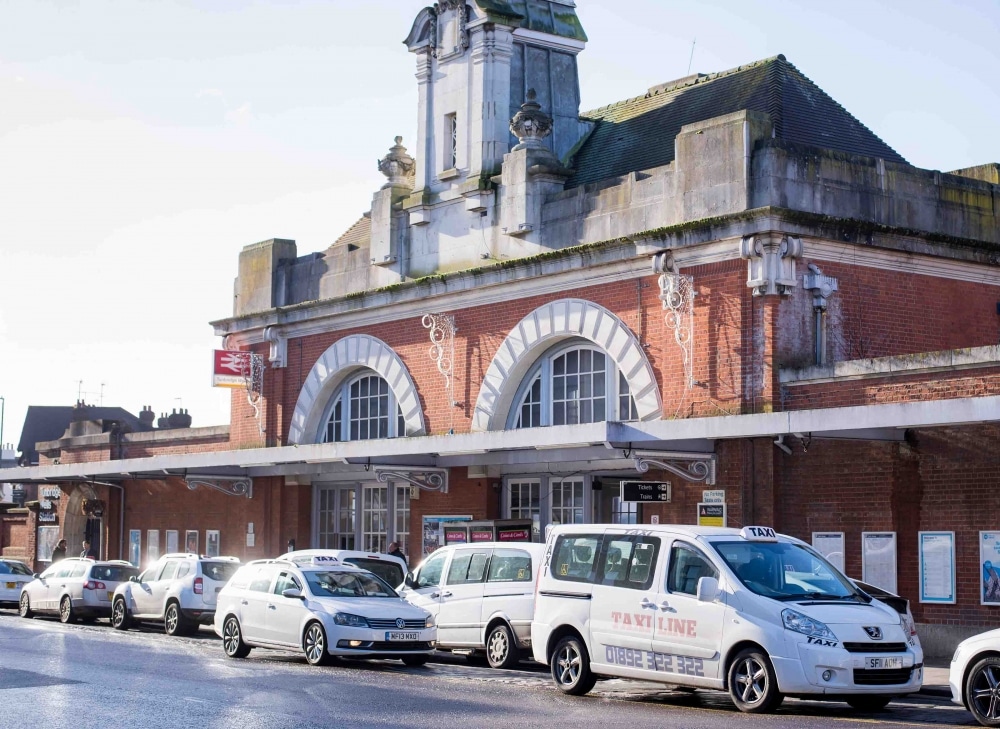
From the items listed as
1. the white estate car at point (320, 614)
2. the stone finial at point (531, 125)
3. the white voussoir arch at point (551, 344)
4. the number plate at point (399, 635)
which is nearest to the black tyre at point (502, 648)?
the white estate car at point (320, 614)

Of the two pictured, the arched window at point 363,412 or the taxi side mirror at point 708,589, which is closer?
the taxi side mirror at point 708,589

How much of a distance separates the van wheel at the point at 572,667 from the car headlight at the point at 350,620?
134 inches

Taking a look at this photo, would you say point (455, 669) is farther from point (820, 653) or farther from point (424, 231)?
point (424, 231)

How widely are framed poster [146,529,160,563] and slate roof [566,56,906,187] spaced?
49.9ft

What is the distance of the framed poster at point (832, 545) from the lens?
21.4m

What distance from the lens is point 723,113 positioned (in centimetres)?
2670

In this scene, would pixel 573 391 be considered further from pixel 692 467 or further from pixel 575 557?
pixel 575 557

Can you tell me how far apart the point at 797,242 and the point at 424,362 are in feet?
29.5

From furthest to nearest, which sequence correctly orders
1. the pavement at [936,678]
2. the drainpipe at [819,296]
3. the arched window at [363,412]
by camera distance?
the arched window at [363,412] < the drainpipe at [819,296] < the pavement at [936,678]

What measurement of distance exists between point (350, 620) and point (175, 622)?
7465 millimetres

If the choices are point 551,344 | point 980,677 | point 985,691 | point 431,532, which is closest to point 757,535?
point 980,677

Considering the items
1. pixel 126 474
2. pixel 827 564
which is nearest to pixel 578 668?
pixel 827 564

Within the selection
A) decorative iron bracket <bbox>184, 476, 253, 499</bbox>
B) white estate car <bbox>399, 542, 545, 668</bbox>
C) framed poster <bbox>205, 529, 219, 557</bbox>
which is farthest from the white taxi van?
framed poster <bbox>205, 529, 219, 557</bbox>

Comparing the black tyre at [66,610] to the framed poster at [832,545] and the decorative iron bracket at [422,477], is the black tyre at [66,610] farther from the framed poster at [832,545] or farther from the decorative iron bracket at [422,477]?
the framed poster at [832,545]
